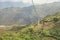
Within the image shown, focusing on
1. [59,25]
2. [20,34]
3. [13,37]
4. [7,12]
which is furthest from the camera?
[7,12]

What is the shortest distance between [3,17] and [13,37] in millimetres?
66345

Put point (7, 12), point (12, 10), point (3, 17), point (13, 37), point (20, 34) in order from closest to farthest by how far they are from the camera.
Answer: point (13, 37)
point (20, 34)
point (3, 17)
point (7, 12)
point (12, 10)

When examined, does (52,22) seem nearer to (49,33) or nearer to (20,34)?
(49,33)

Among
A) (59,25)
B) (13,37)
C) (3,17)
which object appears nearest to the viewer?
(13,37)

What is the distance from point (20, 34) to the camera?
2156 cm

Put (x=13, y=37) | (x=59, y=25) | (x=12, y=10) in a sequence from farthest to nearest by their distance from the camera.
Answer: (x=12, y=10), (x=59, y=25), (x=13, y=37)

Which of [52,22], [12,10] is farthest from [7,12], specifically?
[52,22]

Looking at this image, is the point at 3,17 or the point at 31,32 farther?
the point at 3,17

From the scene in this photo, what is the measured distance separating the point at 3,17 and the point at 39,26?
62.9 metres

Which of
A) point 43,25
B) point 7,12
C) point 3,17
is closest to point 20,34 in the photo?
point 43,25

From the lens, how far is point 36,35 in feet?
70.1

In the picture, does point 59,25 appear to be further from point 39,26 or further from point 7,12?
point 7,12

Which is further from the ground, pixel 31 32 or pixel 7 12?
pixel 31 32

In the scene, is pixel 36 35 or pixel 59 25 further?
pixel 59 25
